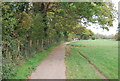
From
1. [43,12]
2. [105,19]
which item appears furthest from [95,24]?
[43,12]

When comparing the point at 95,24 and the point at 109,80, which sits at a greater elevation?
the point at 95,24

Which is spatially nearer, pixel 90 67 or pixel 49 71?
pixel 49 71

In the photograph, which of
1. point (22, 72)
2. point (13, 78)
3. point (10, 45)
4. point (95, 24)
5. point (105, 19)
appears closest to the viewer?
point (13, 78)

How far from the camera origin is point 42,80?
488 centimetres

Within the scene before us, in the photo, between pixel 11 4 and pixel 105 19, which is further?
pixel 105 19

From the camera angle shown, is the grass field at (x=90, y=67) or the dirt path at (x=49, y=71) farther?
the grass field at (x=90, y=67)

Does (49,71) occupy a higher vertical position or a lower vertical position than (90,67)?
higher

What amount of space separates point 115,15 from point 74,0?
5.96 m

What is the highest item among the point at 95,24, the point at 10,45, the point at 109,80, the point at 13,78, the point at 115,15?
the point at 115,15

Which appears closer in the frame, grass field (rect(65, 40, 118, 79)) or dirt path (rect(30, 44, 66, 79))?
dirt path (rect(30, 44, 66, 79))

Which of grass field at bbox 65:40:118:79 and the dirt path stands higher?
the dirt path

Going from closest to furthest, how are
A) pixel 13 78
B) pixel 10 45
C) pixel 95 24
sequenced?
pixel 13 78, pixel 10 45, pixel 95 24

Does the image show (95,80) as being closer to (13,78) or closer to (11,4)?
(13,78)

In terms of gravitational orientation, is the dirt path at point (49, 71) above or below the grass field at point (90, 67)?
above
